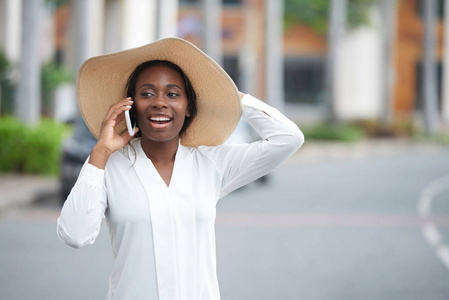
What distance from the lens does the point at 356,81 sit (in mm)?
46125

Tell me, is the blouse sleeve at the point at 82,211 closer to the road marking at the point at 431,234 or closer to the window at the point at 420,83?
the road marking at the point at 431,234

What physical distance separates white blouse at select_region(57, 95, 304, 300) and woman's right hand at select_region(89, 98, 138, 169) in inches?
1.7

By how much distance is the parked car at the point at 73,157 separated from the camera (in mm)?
11672

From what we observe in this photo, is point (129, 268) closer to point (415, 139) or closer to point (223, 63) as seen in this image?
point (415, 139)

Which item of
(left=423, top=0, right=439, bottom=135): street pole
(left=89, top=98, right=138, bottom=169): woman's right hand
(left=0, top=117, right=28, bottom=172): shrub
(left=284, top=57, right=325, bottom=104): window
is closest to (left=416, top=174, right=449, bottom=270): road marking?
(left=89, top=98, right=138, bottom=169): woman's right hand

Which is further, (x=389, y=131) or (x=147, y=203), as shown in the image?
(x=389, y=131)

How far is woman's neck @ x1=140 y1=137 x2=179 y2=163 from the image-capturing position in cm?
292

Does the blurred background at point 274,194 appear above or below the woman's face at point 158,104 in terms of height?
below

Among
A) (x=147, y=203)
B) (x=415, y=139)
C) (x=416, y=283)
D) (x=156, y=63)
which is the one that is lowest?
(x=415, y=139)

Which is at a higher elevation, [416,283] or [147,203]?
[147,203]

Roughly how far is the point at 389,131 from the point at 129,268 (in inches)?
1121

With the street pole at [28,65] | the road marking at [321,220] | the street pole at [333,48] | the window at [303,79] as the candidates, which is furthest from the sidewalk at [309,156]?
the window at [303,79]

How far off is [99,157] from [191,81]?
0.59 m

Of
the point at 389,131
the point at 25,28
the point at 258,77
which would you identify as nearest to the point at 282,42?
the point at 258,77
